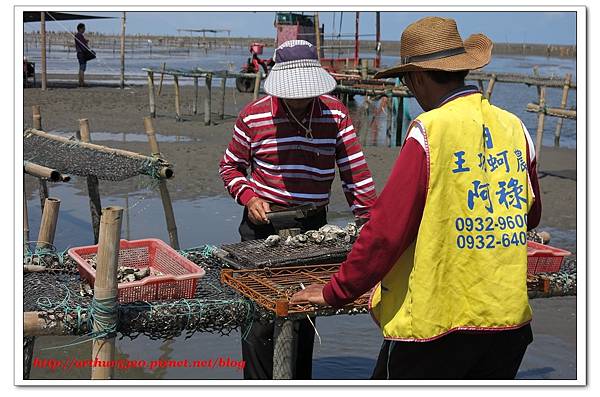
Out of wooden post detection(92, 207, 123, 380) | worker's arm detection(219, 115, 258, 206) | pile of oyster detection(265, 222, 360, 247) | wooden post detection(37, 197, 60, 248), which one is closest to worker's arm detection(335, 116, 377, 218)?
pile of oyster detection(265, 222, 360, 247)

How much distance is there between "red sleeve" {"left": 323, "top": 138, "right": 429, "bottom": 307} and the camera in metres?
2.33

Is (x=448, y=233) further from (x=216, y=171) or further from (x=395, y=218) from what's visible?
(x=216, y=171)

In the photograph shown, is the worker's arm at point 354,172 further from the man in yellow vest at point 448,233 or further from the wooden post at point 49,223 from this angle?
the wooden post at point 49,223

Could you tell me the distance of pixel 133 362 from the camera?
18.2 feet

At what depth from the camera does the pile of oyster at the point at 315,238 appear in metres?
3.84

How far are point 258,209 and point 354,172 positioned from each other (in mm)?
581

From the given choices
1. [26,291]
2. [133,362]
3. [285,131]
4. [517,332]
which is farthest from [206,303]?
[133,362]

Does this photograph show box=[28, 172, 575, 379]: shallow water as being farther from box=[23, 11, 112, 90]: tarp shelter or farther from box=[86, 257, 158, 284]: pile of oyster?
box=[23, 11, 112, 90]: tarp shelter

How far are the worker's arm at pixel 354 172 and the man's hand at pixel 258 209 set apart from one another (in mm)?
463

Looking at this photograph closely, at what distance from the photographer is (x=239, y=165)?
Answer: 422 cm

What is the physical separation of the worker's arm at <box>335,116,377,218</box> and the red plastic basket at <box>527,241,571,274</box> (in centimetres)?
87

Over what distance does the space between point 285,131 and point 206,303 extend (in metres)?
1.10

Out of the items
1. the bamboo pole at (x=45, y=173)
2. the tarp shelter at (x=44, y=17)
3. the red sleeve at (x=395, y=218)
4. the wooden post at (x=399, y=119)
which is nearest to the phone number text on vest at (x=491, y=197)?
the red sleeve at (x=395, y=218)

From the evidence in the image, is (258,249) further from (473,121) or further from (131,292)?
(473,121)
